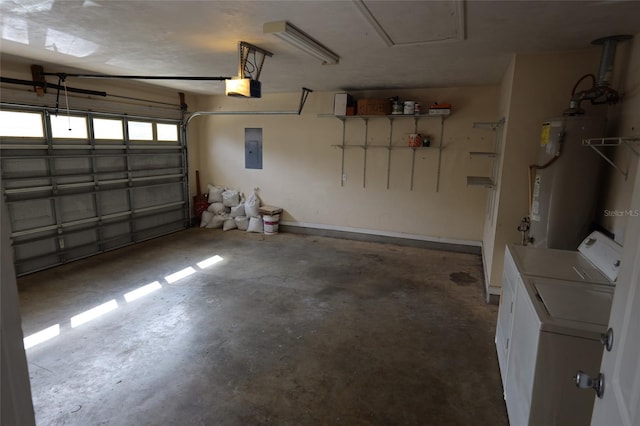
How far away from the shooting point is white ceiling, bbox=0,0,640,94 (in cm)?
235

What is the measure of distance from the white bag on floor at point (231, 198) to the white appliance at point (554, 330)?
5.46 metres

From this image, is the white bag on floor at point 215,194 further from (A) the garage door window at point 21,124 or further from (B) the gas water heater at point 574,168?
(B) the gas water heater at point 574,168

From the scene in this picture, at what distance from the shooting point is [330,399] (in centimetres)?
234

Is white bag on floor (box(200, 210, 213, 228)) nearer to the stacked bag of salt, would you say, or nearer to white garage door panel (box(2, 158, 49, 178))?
the stacked bag of salt

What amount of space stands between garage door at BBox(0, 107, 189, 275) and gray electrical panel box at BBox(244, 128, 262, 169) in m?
1.25

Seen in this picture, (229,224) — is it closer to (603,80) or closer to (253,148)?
(253,148)

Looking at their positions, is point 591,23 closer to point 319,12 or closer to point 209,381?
point 319,12

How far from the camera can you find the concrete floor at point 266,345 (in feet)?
7.39

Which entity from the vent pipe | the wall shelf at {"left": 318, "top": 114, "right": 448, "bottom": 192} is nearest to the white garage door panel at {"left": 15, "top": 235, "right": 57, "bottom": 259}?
the wall shelf at {"left": 318, "top": 114, "right": 448, "bottom": 192}

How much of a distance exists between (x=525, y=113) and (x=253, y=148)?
473cm

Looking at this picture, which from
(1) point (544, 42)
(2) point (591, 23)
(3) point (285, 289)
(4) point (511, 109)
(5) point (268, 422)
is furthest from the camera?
(3) point (285, 289)

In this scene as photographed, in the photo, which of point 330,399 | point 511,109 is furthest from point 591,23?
point 330,399

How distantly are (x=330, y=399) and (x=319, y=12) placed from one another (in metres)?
2.64

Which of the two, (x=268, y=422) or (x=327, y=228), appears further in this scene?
(x=327, y=228)
